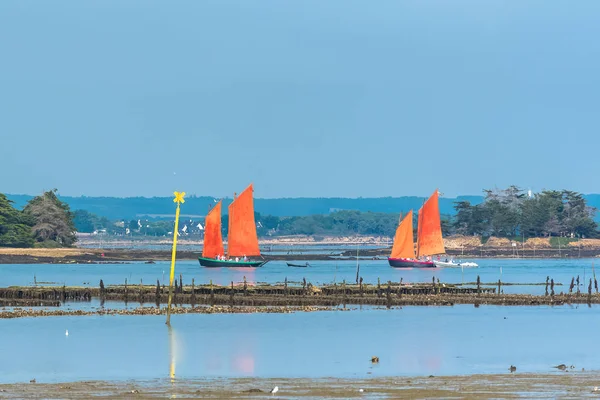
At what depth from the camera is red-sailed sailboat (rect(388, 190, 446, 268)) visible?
158000 mm

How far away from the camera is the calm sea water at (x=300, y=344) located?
48281mm

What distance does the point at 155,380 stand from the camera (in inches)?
1735

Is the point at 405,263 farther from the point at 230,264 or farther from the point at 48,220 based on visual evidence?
the point at 48,220

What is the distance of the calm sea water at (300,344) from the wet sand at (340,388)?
2.64 metres

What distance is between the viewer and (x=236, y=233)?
477ft

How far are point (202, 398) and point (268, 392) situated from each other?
2.47 meters

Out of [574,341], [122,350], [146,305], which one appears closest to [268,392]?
[122,350]

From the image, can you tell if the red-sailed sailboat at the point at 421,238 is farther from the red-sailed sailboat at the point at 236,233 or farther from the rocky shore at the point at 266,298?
the rocky shore at the point at 266,298

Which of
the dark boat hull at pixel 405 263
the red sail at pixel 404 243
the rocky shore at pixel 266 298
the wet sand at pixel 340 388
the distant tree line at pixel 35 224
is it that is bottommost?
the wet sand at pixel 340 388

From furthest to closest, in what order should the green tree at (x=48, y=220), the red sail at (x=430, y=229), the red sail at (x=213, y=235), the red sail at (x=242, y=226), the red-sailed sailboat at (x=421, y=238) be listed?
the green tree at (x=48, y=220) < the red-sailed sailboat at (x=421, y=238) < the red sail at (x=430, y=229) < the red sail at (x=213, y=235) < the red sail at (x=242, y=226)

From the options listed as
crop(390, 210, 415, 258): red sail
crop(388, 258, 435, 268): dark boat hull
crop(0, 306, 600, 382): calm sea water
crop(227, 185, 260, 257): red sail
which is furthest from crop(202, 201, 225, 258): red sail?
crop(0, 306, 600, 382): calm sea water

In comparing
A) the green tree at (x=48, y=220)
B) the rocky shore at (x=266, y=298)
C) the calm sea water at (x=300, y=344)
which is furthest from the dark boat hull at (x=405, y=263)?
the calm sea water at (x=300, y=344)

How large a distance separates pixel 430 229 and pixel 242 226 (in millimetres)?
28978

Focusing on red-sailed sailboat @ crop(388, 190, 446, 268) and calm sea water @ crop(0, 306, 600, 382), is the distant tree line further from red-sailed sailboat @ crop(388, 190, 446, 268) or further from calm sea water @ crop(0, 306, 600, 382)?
calm sea water @ crop(0, 306, 600, 382)
